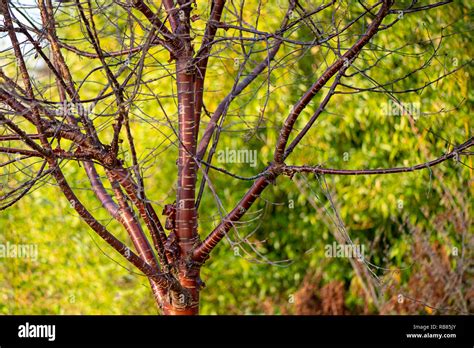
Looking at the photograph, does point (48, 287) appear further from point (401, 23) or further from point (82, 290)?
point (401, 23)

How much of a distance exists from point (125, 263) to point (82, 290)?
1.48 ft

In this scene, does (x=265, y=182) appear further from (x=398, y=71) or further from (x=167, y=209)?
(x=398, y=71)

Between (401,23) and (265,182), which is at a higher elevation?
(401,23)

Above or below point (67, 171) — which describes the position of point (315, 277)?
below

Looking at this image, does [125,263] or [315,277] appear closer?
[125,263]

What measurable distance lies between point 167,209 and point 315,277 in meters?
2.94

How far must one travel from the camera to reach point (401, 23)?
4.73 meters

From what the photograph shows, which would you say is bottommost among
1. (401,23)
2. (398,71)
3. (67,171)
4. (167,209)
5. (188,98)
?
(167,209)
